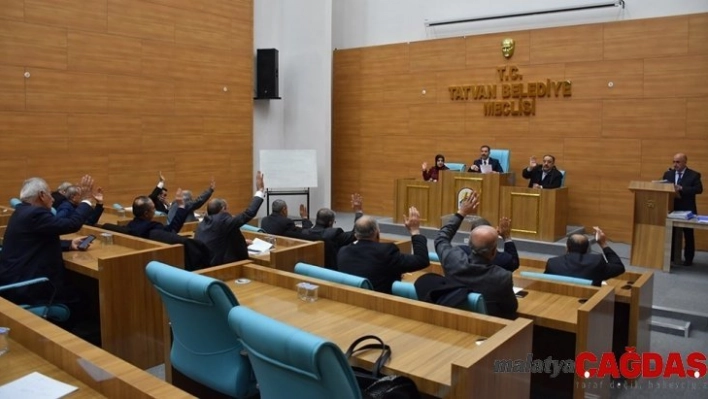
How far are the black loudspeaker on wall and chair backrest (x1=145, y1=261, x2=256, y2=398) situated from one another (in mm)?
8852

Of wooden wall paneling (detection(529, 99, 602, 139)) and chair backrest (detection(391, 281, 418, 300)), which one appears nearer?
chair backrest (detection(391, 281, 418, 300))

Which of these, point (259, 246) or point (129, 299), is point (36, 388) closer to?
point (129, 299)

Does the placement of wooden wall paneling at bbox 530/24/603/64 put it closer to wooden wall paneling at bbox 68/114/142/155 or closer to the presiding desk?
wooden wall paneling at bbox 68/114/142/155

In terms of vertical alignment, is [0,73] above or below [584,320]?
above

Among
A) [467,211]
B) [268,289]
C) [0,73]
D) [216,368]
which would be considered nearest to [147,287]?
[268,289]

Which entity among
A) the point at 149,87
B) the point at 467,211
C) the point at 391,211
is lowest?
the point at 391,211

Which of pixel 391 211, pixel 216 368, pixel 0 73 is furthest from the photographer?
pixel 391 211

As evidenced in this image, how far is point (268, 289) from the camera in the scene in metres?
3.31

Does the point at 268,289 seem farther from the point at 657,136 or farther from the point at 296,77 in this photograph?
the point at 296,77

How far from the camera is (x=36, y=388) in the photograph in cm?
185

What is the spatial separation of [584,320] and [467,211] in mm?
1056

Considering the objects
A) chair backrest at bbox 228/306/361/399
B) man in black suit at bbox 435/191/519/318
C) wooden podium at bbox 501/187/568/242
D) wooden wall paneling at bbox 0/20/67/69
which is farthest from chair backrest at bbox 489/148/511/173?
chair backrest at bbox 228/306/361/399

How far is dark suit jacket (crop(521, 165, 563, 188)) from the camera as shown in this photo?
342 inches

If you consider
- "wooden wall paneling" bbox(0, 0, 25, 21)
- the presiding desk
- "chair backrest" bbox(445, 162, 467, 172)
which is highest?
"wooden wall paneling" bbox(0, 0, 25, 21)
